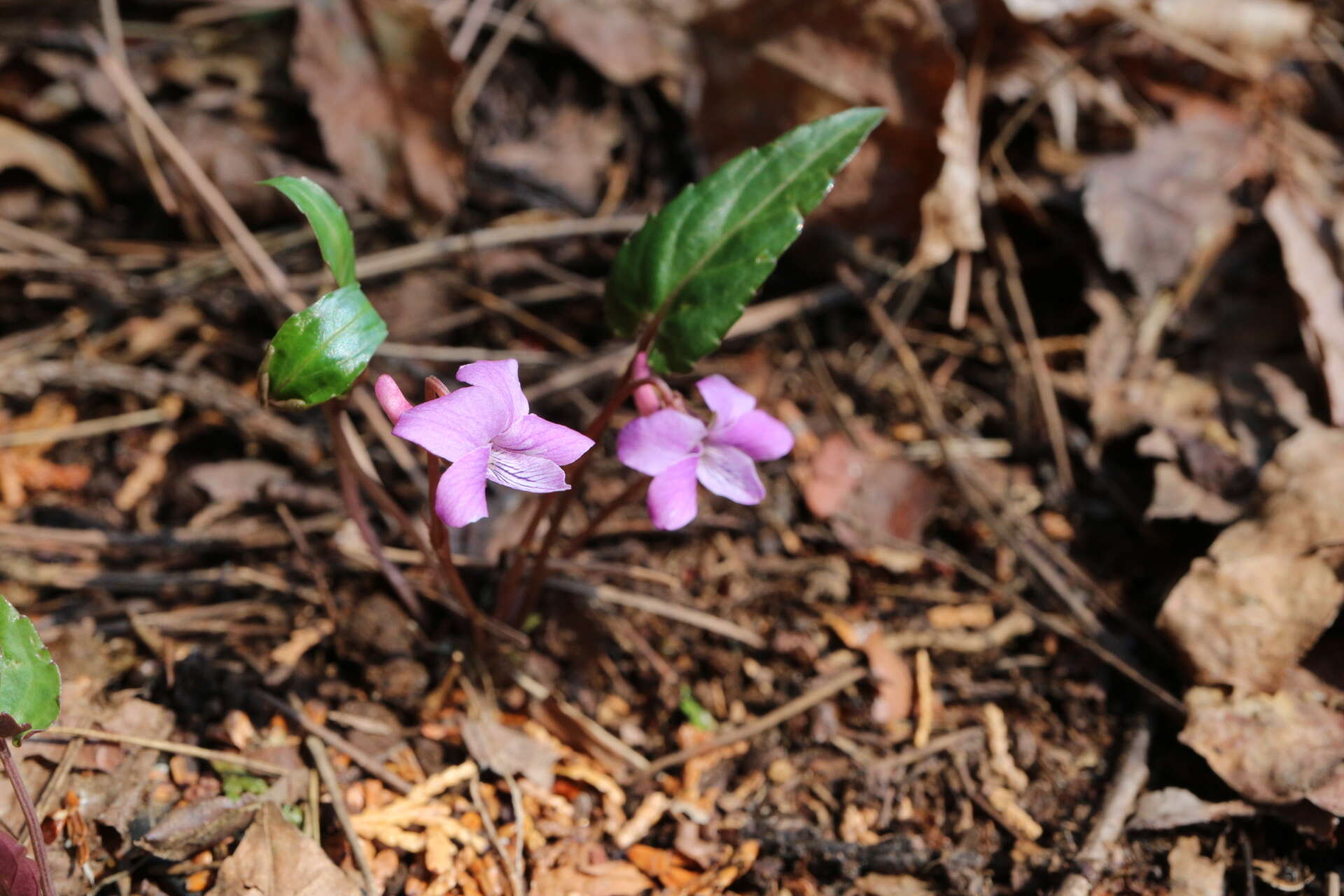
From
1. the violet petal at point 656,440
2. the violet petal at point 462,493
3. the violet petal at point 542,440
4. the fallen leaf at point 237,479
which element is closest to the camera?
the violet petal at point 462,493

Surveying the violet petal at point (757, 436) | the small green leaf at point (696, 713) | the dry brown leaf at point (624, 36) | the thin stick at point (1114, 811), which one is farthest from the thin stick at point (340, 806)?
the dry brown leaf at point (624, 36)

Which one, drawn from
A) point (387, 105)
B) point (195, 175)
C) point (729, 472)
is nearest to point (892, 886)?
point (729, 472)

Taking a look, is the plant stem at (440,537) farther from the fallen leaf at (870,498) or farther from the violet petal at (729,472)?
the fallen leaf at (870,498)

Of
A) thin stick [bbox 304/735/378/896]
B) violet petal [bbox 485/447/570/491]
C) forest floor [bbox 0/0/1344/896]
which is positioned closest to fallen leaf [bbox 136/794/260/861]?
forest floor [bbox 0/0/1344/896]

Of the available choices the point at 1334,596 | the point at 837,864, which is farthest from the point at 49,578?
the point at 1334,596

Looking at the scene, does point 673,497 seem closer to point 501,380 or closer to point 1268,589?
point 501,380

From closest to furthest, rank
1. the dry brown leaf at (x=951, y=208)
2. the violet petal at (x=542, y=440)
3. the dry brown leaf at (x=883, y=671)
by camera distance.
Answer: the violet petal at (x=542, y=440) → the dry brown leaf at (x=883, y=671) → the dry brown leaf at (x=951, y=208)
